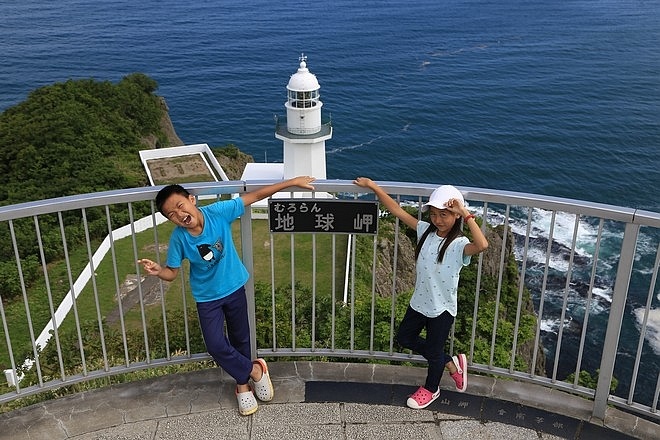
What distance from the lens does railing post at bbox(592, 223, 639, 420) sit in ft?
13.3

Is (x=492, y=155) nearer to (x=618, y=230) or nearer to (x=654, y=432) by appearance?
(x=618, y=230)

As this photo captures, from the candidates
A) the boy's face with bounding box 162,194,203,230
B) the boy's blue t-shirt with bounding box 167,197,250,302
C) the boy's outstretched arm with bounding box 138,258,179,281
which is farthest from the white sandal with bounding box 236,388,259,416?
the boy's face with bounding box 162,194,203,230

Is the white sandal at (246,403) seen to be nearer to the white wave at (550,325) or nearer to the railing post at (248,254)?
the railing post at (248,254)

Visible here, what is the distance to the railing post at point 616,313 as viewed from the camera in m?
4.05

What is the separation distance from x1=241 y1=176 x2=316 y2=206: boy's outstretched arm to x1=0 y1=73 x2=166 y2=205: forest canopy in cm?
2874

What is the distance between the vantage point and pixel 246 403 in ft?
15.0

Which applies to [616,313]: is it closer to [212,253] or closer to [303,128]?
[212,253]

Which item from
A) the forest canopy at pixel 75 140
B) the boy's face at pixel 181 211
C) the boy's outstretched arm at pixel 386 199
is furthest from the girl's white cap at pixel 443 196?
the forest canopy at pixel 75 140

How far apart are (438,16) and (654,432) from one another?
9323 cm

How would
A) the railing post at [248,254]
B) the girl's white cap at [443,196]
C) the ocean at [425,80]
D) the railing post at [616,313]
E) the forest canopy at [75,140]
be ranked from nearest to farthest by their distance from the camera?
1. the girl's white cap at [443,196]
2. the railing post at [616,313]
3. the railing post at [248,254]
4. the forest canopy at [75,140]
5. the ocean at [425,80]

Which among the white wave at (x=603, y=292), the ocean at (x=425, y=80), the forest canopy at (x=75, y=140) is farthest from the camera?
the ocean at (x=425, y=80)

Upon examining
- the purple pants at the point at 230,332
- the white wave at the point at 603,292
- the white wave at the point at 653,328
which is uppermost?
the purple pants at the point at 230,332

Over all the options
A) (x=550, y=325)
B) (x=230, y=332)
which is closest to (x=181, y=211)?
(x=230, y=332)

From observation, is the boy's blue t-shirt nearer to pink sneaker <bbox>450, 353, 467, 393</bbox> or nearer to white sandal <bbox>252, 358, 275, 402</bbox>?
white sandal <bbox>252, 358, 275, 402</bbox>
